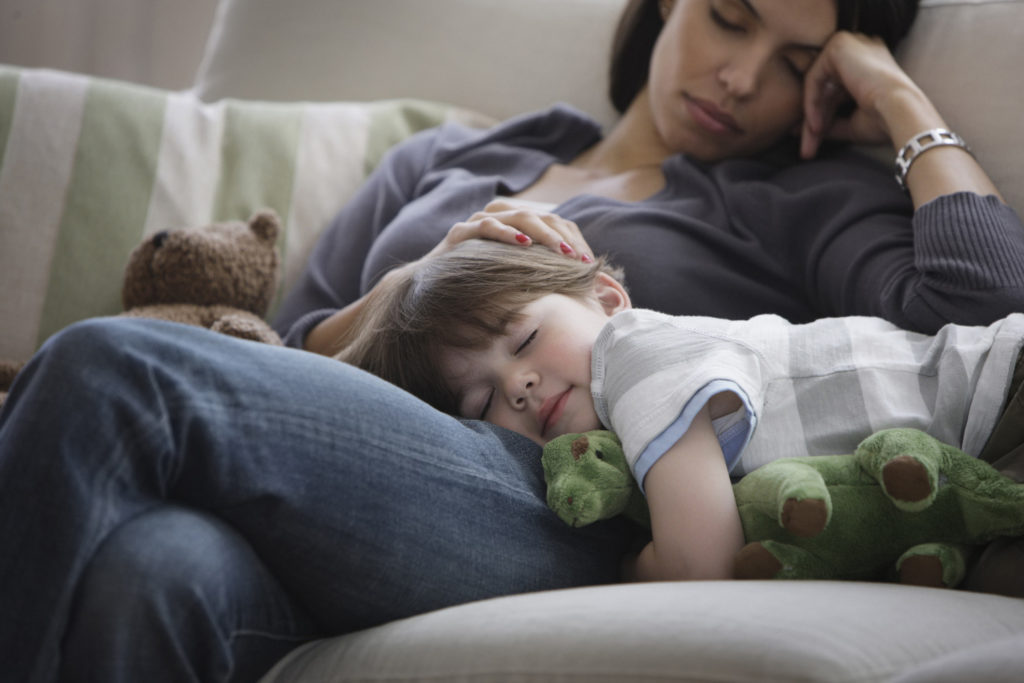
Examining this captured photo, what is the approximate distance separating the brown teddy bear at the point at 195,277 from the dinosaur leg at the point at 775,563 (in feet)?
2.44

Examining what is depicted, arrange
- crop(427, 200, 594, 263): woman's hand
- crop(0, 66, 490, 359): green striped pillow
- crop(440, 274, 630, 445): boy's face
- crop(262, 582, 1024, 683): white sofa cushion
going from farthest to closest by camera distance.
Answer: crop(0, 66, 490, 359): green striped pillow, crop(427, 200, 594, 263): woman's hand, crop(440, 274, 630, 445): boy's face, crop(262, 582, 1024, 683): white sofa cushion

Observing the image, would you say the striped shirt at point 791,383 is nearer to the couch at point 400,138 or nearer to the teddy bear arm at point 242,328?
the couch at point 400,138

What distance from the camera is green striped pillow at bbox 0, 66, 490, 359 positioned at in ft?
4.32

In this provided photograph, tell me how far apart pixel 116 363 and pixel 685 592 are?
0.45 metres

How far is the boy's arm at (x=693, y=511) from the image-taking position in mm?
758

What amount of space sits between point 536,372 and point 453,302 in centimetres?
13

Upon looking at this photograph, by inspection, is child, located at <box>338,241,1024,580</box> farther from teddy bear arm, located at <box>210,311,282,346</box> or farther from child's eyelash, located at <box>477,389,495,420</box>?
teddy bear arm, located at <box>210,311,282,346</box>

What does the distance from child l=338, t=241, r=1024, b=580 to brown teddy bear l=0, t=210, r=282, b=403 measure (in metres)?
0.30

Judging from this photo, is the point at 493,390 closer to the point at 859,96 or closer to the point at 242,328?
the point at 242,328

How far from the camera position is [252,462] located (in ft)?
2.22

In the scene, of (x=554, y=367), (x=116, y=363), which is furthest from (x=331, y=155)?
(x=116, y=363)

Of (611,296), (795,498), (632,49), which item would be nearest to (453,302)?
(611,296)

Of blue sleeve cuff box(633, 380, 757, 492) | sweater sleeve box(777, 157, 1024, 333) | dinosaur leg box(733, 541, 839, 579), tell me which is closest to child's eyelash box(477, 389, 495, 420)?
blue sleeve cuff box(633, 380, 757, 492)

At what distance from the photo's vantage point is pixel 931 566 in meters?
0.74
